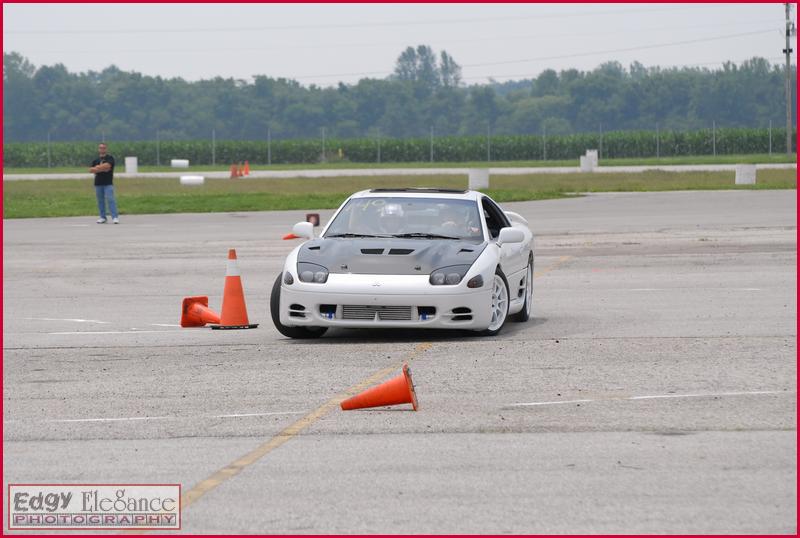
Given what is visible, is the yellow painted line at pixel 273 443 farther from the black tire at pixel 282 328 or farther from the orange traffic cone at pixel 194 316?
the orange traffic cone at pixel 194 316

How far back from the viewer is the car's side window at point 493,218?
14492 mm

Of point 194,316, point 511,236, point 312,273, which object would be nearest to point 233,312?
point 194,316

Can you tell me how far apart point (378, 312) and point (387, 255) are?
0.59m

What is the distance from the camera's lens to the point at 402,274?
12.8m

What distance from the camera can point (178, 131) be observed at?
13412cm

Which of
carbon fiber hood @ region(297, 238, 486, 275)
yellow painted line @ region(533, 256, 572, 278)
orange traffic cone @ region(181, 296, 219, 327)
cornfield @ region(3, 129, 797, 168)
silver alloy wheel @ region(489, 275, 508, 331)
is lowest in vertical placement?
cornfield @ region(3, 129, 797, 168)

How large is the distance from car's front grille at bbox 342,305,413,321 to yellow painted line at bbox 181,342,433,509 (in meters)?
1.25

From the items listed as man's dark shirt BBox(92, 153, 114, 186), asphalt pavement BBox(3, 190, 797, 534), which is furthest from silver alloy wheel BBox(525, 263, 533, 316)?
man's dark shirt BBox(92, 153, 114, 186)

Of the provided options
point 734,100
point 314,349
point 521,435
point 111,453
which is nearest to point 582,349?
point 314,349

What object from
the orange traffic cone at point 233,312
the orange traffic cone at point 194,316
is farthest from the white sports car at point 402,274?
the orange traffic cone at point 194,316

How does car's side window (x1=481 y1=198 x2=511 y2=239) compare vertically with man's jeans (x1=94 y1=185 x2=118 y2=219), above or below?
above

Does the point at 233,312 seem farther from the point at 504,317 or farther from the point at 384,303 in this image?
the point at 504,317

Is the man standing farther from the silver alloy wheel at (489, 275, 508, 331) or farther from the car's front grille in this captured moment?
the car's front grille

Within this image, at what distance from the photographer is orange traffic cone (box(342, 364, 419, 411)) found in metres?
9.25
